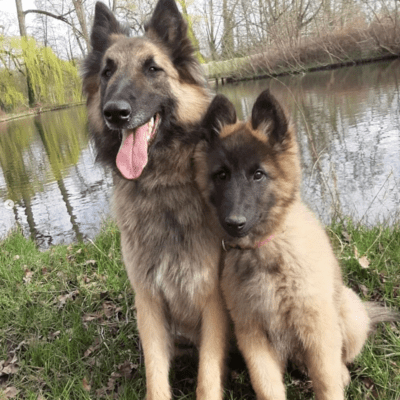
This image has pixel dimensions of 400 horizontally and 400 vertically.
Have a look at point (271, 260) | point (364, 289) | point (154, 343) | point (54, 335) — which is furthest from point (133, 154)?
point (364, 289)

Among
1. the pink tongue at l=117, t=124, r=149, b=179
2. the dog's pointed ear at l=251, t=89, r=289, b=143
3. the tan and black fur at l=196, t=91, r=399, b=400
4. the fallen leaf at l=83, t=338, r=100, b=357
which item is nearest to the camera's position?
the tan and black fur at l=196, t=91, r=399, b=400

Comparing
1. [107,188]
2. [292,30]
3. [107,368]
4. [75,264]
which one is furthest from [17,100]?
[107,368]

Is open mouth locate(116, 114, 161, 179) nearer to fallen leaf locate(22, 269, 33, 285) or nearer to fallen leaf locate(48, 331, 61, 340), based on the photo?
fallen leaf locate(48, 331, 61, 340)

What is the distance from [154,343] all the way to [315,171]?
16.4 feet

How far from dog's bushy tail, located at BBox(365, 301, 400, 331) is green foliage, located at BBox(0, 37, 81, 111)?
90.0ft

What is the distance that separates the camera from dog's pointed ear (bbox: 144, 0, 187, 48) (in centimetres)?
285

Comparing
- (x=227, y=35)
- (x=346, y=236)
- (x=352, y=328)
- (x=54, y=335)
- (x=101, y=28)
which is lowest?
(x=54, y=335)

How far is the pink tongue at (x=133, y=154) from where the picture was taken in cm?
257

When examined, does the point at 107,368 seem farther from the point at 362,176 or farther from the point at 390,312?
the point at 362,176

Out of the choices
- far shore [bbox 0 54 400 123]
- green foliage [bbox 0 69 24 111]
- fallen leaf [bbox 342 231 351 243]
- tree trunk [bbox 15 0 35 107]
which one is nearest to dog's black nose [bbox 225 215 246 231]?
fallen leaf [bbox 342 231 351 243]

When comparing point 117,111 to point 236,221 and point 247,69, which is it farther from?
point 247,69

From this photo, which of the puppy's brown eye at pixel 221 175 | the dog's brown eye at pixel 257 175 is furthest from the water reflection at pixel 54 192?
the dog's brown eye at pixel 257 175

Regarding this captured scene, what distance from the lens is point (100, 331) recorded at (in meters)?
3.46

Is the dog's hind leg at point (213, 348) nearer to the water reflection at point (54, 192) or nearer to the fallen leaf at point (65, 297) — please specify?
the fallen leaf at point (65, 297)
